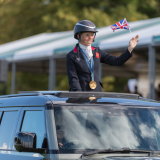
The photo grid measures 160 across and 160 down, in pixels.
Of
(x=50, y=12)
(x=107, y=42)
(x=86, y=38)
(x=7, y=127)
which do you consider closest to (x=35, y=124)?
(x=7, y=127)

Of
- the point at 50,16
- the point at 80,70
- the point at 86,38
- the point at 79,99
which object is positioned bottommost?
the point at 79,99

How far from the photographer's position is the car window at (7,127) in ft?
13.1

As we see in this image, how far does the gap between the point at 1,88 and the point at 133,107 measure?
30866 mm

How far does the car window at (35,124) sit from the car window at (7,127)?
230 millimetres

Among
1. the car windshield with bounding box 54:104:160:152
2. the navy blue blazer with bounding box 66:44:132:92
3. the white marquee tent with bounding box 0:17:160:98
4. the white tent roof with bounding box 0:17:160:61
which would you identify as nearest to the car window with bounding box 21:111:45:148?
the car windshield with bounding box 54:104:160:152

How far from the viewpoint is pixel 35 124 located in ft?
11.9

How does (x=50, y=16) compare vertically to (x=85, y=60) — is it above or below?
above

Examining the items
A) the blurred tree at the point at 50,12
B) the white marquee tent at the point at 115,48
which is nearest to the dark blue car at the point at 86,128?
the white marquee tent at the point at 115,48

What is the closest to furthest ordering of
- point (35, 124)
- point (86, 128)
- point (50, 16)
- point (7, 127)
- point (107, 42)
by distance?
point (86, 128), point (35, 124), point (7, 127), point (107, 42), point (50, 16)

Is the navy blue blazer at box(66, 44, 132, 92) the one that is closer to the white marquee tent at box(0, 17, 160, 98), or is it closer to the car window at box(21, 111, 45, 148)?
the car window at box(21, 111, 45, 148)

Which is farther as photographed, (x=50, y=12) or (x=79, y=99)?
(x=50, y=12)

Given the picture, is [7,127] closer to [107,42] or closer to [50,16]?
[107,42]

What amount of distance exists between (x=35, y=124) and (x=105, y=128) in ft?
2.15

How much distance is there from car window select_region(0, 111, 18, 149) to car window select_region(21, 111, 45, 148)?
0.23 metres
